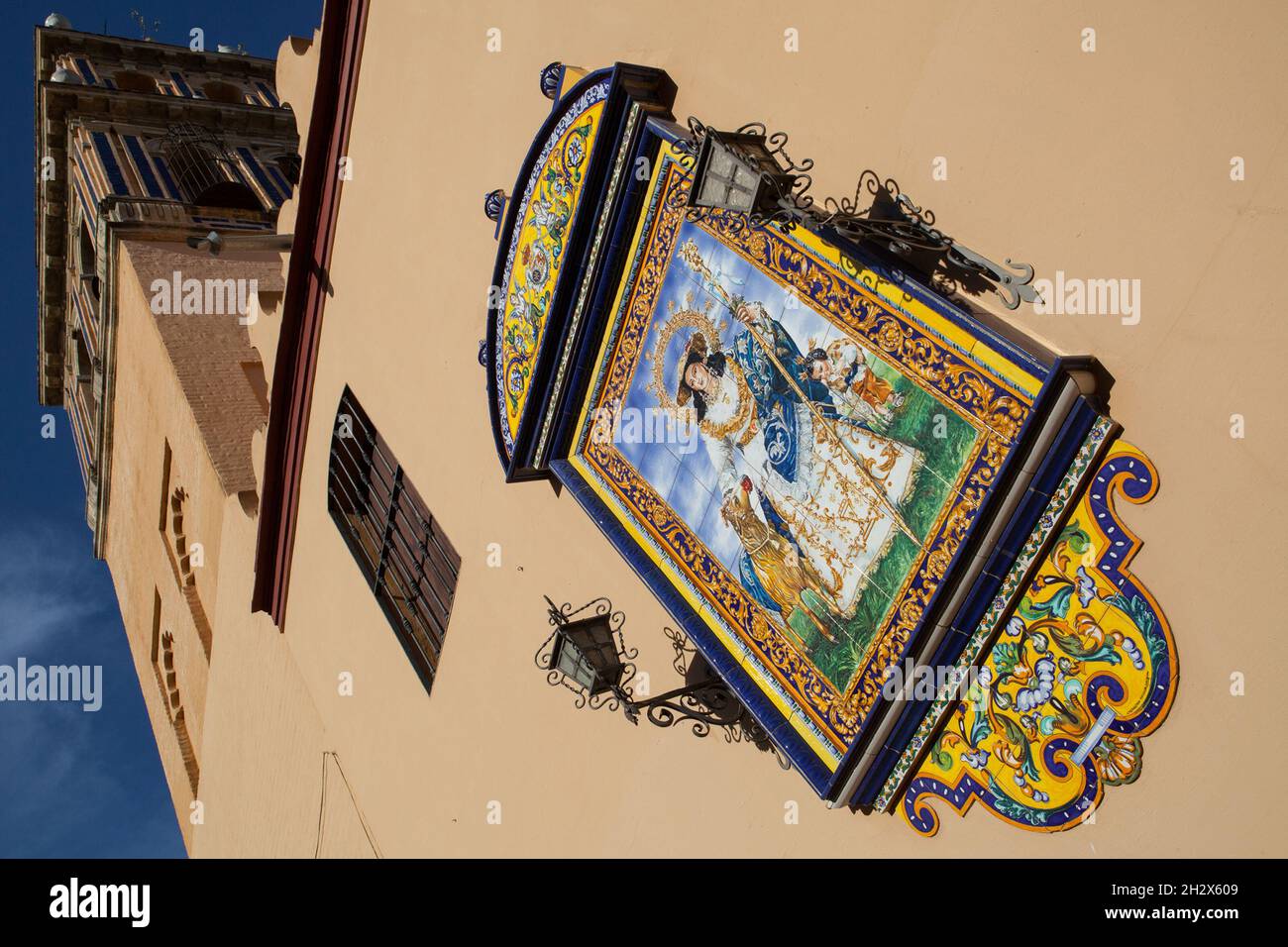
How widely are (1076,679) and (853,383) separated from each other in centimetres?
135

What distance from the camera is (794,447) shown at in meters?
4.79

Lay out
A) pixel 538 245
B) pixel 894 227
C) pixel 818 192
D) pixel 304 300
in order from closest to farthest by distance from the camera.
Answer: pixel 894 227
pixel 818 192
pixel 538 245
pixel 304 300

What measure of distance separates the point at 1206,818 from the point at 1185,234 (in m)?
1.79

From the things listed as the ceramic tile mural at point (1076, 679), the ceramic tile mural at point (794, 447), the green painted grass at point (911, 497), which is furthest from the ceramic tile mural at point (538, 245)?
the ceramic tile mural at point (1076, 679)

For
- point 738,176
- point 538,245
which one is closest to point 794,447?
point 738,176

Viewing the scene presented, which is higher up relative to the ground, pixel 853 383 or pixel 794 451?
pixel 853 383

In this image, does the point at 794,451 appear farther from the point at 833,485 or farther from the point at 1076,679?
the point at 1076,679

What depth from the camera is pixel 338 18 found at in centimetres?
866

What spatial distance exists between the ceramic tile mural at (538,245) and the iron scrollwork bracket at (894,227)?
129 cm

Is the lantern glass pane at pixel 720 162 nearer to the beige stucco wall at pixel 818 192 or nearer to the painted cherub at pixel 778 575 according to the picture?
the beige stucco wall at pixel 818 192

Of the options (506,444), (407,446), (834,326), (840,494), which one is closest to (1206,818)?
(840,494)

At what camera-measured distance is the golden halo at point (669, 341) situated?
5.24m

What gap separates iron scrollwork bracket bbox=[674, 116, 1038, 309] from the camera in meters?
4.09

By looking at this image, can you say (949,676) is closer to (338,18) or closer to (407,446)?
(407,446)
